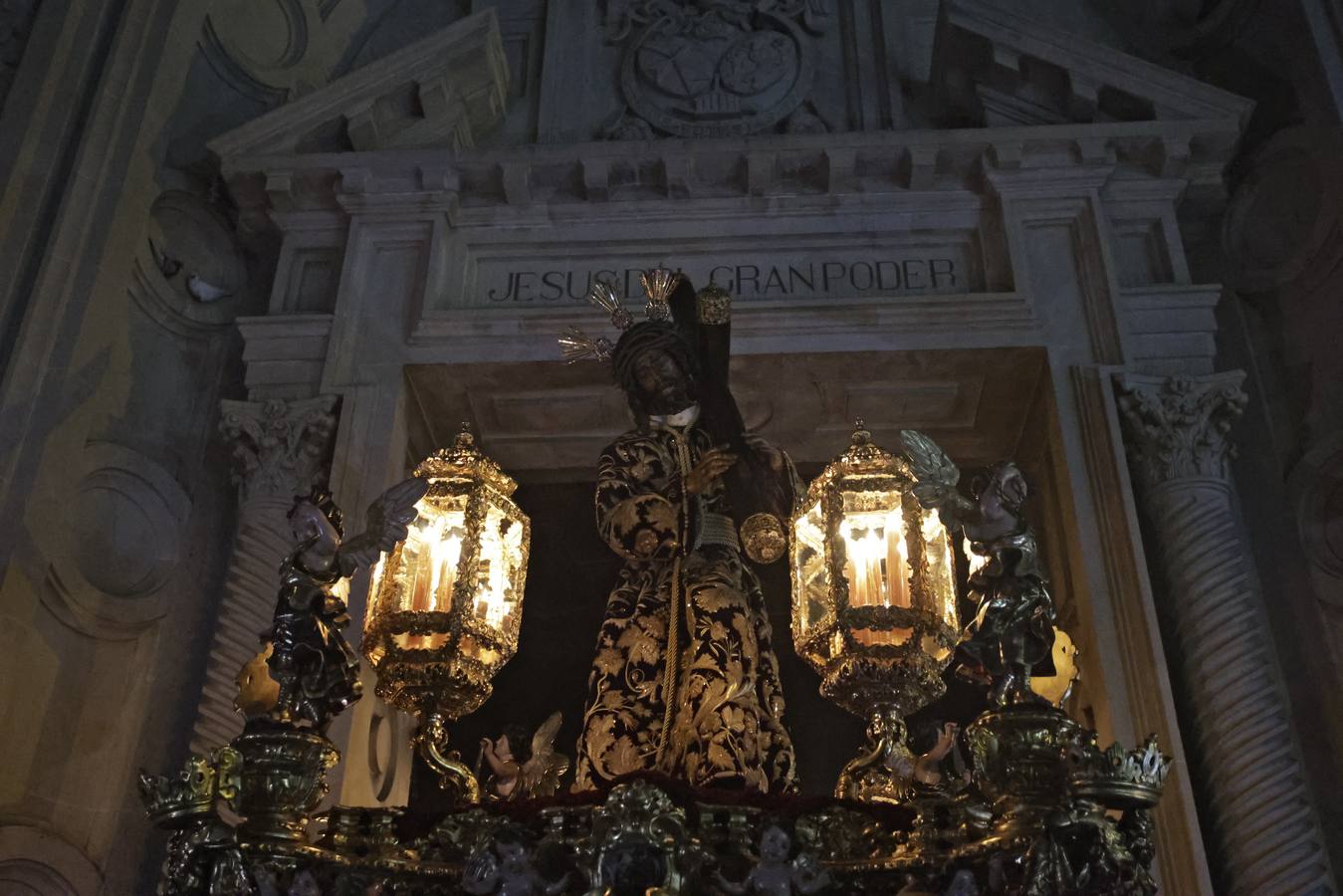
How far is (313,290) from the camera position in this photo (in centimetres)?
661

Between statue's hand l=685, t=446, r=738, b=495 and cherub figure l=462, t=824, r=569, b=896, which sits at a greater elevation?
statue's hand l=685, t=446, r=738, b=495

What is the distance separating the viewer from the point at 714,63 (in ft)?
24.6

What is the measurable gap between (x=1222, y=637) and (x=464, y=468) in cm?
302

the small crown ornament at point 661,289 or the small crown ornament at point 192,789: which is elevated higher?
the small crown ornament at point 661,289

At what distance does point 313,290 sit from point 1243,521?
14.9ft

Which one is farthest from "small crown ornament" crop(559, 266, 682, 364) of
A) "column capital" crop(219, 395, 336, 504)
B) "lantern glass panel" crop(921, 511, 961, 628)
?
"column capital" crop(219, 395, 336, 504)

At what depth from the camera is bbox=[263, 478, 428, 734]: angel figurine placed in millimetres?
3521

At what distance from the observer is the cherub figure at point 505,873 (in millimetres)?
3195

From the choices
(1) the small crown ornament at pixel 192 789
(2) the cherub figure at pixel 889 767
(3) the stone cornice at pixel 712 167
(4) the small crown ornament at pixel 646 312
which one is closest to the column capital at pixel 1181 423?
(3) the stone cornice at pixel 712 167

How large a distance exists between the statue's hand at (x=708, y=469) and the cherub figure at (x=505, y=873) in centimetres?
152

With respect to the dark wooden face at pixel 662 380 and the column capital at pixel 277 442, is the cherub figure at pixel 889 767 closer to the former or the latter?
the dark wooden face at pixel 662 380

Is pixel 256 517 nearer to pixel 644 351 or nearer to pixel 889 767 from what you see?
pixel 644 351

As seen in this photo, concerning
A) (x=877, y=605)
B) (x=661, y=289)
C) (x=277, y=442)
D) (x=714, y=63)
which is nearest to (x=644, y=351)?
(x=661, y=289)

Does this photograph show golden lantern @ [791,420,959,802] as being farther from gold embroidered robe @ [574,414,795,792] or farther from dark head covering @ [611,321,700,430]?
dark head covering @ [611,321,700,430]
